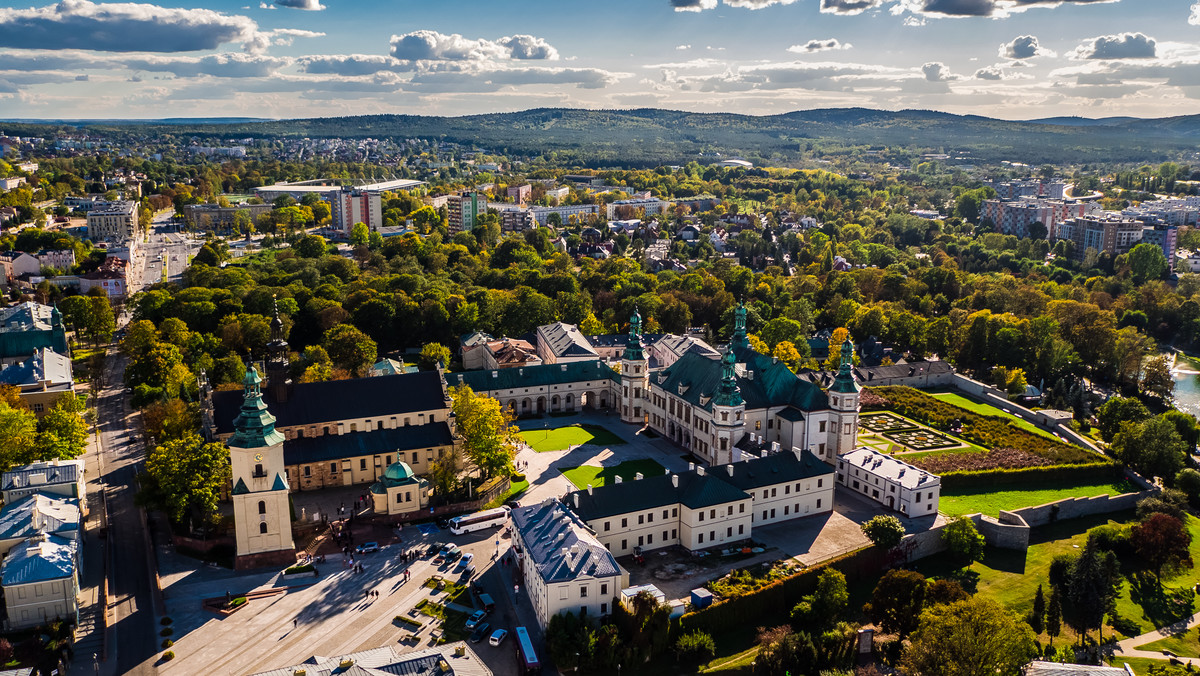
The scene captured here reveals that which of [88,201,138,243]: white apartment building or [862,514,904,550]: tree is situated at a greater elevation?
[88,201,138,243]: white apartment building

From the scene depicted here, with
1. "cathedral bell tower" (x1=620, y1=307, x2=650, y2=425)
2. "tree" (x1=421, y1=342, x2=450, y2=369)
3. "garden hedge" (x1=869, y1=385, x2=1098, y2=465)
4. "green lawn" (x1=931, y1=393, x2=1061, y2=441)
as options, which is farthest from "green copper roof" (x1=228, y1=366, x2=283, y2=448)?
"green lawn" (x1=931, y1=393, x2=1061, y2=441)

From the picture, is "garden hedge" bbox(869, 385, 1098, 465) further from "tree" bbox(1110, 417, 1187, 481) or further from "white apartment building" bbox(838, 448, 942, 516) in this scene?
"white apartment building" bbox(838, 448, 942, 516)

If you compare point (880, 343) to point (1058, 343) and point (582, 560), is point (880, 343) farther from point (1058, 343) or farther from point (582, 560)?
point (582, 560)

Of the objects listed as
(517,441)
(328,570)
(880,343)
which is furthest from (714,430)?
(880,343)

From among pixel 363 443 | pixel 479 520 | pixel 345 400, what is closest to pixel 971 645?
pixel 479 520

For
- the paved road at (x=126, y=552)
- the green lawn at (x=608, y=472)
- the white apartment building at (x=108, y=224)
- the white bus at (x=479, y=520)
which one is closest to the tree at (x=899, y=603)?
the green lawn at (x=608, y=472)

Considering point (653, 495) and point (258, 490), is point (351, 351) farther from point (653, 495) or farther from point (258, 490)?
point (653, 495)
